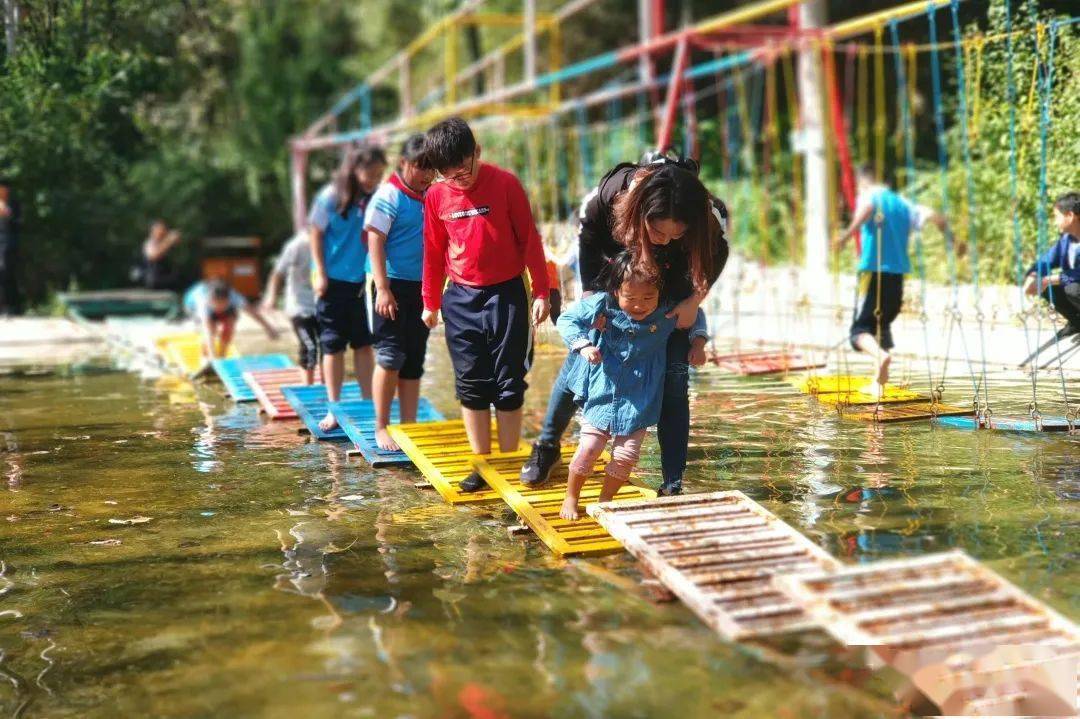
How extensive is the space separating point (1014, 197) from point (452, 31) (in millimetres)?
11743

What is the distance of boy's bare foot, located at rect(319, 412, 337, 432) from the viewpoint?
759cm

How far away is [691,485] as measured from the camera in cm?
609

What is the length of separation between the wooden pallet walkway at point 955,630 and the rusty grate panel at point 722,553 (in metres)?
0.13

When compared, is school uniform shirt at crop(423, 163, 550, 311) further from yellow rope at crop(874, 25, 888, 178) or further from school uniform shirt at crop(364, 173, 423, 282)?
yellow rope at crop(874, 25, 888, 178)

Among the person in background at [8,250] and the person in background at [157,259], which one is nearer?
the person in background at [8,250]

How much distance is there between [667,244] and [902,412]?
2.97 metres

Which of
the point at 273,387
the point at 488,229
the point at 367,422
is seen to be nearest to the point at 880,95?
the point at 273,387

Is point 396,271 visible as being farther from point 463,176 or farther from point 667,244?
point 667,244

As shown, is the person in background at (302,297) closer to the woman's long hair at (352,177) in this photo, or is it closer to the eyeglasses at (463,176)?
the woman's long hair at (352,177)

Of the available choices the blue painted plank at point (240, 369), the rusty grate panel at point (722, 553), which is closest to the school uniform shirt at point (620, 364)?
the rusty grate panel at point (722, 553)

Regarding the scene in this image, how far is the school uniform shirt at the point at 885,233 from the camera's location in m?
8.34

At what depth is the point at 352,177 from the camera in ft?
24.6

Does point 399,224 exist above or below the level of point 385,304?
above

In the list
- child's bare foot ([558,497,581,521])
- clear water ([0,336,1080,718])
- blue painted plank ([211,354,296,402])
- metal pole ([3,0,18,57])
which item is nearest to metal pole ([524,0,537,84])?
blue painted plank ([211,354,296,402])
